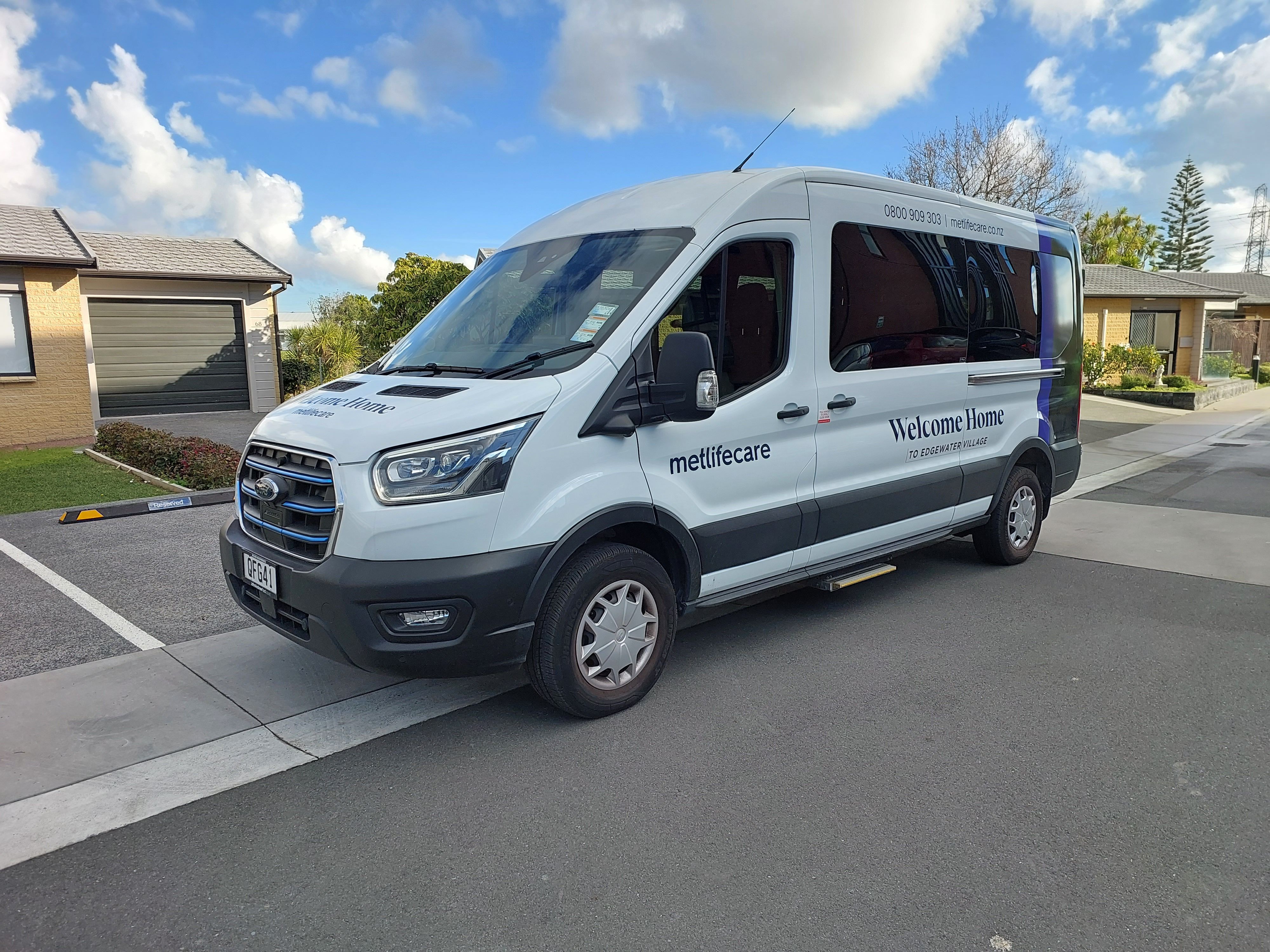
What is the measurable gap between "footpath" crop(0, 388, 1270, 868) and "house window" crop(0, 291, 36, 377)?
38.5ft

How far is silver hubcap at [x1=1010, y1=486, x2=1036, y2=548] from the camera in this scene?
636 centimetres

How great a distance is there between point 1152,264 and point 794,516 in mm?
60191

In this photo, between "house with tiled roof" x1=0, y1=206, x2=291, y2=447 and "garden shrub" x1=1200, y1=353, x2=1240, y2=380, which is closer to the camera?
"house with tiled roof" x1=0, y1=206, x2=291, y2=447

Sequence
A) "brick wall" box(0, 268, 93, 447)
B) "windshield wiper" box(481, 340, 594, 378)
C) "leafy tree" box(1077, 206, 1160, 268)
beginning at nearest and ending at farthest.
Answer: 1. "windshield wiper" box(481, 340, 594, 378)
2. "brick wall" box(0, 268, 93, 447)
3. "leafy tree" box(1077, 206, 1160, 268)

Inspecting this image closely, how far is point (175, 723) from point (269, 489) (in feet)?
3.87

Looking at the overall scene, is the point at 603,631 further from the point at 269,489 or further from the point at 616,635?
the point at 269,489

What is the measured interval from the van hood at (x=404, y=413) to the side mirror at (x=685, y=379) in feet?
1.56

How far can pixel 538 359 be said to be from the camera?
3.82 m

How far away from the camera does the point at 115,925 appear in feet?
8.45

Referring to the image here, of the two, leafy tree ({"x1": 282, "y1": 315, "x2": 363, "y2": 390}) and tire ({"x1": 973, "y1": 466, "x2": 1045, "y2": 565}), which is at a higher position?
leafy tree ({"x1": 282, "y1": 315, "x2": 363, "y2": 390})

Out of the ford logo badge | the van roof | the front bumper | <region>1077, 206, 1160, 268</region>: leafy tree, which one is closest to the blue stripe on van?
the van roof

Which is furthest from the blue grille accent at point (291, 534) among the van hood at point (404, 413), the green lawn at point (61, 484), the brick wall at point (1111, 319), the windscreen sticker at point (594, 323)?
the brick wall at point (1111, 319)

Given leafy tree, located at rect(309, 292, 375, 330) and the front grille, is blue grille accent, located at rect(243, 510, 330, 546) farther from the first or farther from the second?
leafy tree, located at rect(309, 292, 375, 330)

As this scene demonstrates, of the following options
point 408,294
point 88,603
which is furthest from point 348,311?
point 88,603
